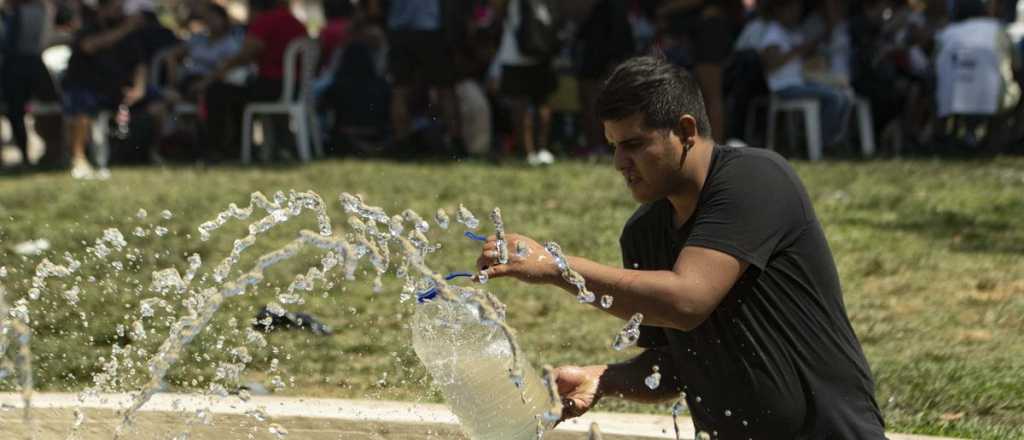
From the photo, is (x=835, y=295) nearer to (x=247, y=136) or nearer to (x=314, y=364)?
(x=314, y=364)

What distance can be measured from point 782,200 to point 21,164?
12276mm

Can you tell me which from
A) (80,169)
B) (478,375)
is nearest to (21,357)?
(478,375)

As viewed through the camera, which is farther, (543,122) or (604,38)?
(543,122)

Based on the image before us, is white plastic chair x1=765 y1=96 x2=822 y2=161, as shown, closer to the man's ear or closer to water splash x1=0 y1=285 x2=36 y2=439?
water splash x1=0 y1=285 x2=36 y2=439

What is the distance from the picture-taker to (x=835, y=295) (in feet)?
12.7

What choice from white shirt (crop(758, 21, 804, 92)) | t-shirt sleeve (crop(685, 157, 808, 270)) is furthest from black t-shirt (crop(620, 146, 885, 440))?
white shirt (crop(758, 21, 804, 92))

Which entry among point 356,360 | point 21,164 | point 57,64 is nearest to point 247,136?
point 21,164

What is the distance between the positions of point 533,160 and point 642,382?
8.62 metres

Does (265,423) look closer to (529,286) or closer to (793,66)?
A: (529,286)

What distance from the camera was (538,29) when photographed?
43.6 ft

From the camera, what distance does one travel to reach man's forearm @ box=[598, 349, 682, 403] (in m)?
4.20

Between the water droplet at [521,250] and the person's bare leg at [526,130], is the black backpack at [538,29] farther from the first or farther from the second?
the water droplet at [521,250]

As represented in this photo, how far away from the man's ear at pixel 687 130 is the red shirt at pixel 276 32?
10499 millimetres

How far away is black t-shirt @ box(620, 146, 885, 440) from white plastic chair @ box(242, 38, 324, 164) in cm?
1043
